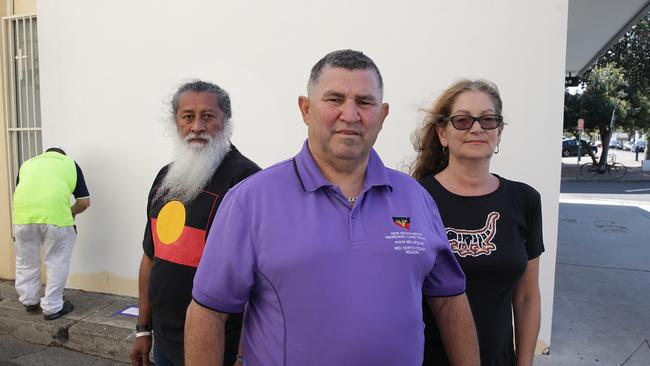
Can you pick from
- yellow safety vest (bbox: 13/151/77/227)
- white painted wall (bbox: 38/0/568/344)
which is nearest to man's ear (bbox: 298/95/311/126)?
white painted wall (bbox: 38/0/568/344)

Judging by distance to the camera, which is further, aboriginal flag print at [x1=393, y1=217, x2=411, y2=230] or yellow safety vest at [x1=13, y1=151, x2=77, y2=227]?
yellow safety vest at [x1=13, y1=151, x2=77, y2=227]

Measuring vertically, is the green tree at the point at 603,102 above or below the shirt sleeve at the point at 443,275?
above

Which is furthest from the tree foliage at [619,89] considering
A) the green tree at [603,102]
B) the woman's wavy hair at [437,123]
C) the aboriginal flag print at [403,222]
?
the aboriginal flag print at [403,222]

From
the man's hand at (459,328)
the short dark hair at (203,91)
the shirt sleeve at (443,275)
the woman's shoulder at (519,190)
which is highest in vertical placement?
the short dark hair at (203,91)

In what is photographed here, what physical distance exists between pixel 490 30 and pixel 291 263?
9.94 feet

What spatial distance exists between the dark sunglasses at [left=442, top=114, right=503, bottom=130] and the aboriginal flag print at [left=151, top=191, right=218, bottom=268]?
3.54 feet

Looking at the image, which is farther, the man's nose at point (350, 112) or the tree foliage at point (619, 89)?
the tree foliage at point (619, 89)

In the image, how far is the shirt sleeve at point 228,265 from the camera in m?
1.31

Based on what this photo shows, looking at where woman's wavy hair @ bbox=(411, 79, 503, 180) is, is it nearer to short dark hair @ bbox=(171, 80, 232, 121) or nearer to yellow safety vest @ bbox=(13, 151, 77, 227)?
short dark hair @ bbox=(171, 80, 232, 121)

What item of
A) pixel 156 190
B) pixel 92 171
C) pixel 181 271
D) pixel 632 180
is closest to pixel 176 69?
pixel 92 171

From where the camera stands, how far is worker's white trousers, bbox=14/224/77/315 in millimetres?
4539

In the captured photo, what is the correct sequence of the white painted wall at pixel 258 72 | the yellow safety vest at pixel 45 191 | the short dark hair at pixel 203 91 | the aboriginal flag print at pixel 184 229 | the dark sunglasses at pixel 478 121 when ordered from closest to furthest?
the dark sunglasses at pixel 478 121 < the aboriginal flag print at pixel 184 229 < the short dark hair at pixel 203 91 < the white painted wall at pixel 258 72 < the yellow safety vest at pixel 45 191

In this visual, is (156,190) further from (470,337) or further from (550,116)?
(550,116)

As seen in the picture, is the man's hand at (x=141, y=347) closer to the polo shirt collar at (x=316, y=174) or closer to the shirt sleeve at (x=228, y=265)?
the shirt sleeve at (x=228, y=265)
